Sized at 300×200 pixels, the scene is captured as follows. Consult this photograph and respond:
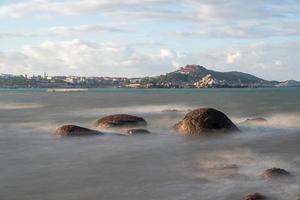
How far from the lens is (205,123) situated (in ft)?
148

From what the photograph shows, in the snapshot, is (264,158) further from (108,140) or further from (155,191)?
(108,140)

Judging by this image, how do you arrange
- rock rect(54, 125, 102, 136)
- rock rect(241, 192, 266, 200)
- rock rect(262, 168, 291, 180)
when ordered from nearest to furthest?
rock rect(241, 192, 266, 200) < rock rect(262, 168, 291, 180) < rock rect(54, 125, 102, 136)

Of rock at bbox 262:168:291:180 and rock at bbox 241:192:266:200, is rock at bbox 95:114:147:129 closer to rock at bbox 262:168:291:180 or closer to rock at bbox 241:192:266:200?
rock at bbox 262:168:291:180

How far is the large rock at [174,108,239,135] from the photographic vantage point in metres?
45.0

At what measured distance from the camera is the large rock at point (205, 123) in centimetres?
4497

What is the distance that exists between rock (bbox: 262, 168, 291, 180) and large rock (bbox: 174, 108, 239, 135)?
1714 cm

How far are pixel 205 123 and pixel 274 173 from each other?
1848 cm

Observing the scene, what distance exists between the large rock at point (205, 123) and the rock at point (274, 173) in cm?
1714

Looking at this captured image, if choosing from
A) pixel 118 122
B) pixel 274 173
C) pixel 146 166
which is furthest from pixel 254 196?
Answer: pixel 118 122

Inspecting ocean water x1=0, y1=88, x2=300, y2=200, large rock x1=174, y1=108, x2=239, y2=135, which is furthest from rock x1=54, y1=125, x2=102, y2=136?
large rock x1=174, y1=108, x2=239, y2=135

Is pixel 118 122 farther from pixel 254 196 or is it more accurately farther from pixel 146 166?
pixel 254 196

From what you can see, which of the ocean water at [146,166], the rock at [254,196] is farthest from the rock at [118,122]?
the rock at [254,196]

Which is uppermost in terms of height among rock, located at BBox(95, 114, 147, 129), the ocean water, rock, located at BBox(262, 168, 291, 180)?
rock, located at BBox(95, 114, 147, 129)

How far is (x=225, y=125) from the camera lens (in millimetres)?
46000
